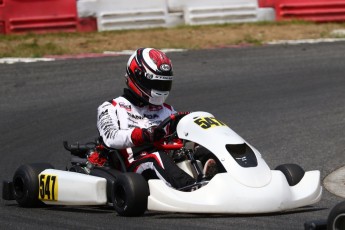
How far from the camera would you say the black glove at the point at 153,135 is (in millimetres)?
6809

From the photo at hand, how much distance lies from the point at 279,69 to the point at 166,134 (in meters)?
6.02

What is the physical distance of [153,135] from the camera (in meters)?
6.82

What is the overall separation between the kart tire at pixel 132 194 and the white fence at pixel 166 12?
861cm

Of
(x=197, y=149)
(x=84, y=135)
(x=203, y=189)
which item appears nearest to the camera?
(x=203, y=189)

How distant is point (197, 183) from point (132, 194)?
1.49ft

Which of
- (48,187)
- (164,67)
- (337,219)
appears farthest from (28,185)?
(337,219)

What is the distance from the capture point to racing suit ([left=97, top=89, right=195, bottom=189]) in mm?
6676

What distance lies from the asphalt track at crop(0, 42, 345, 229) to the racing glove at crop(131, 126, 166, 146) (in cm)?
54

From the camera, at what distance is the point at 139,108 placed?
7.38 metres

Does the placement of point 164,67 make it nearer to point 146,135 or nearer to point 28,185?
Result: point 146,135

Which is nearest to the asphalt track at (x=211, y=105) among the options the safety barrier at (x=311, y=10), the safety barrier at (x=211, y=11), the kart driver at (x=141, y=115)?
the kart driver at (x=141, y=115)

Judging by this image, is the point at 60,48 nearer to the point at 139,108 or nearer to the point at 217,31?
the point at 217,31

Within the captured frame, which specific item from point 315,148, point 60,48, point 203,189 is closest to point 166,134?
point 203,189

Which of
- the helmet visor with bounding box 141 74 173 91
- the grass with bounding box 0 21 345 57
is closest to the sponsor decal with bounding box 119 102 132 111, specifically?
the helmet visor with bounding box 141 74 173 91
